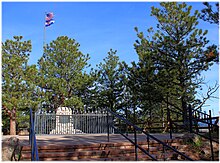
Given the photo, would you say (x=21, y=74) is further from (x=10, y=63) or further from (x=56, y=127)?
(x=56, y=127)

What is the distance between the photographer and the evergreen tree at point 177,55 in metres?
13.0

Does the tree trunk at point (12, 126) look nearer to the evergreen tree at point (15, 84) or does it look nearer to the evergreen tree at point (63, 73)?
the evergreen tree at point (15, 84)

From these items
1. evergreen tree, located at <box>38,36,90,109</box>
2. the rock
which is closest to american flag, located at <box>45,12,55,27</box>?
evergreen tree, located at <box>38,36,90,109</box>

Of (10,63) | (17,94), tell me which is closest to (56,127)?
(17,94)

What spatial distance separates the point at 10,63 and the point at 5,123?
4225 mm

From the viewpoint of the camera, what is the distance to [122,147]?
539cm

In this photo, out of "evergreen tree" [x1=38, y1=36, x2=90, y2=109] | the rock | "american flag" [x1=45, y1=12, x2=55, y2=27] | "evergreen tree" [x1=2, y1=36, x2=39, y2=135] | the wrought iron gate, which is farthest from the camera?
"american flag" [x1=45, y1=12, x2=55, y2=27]

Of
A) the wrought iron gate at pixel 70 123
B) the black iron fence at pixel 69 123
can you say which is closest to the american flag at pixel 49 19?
the black iron fence at pixel 69 123

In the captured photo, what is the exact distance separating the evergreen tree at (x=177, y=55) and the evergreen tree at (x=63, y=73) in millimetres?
6855

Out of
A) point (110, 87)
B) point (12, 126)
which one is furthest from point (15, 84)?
point (110, 87)

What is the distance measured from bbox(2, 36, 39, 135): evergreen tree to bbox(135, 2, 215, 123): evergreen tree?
780 cm

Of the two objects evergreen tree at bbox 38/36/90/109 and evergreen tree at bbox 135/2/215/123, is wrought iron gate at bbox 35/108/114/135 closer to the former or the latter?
evergreen tree at bbox 135/2/215/123

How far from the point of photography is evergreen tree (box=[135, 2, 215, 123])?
1298 centimetres

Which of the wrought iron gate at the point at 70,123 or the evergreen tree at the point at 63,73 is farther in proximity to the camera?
the evergreen tree at the point at 63,73
